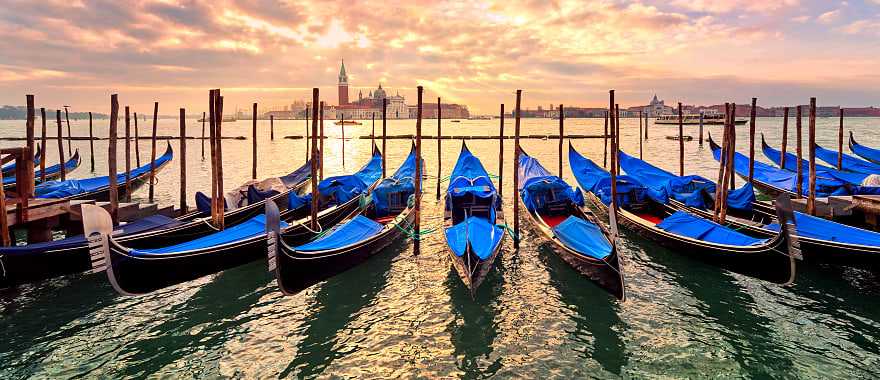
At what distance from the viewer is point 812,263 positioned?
880 cm

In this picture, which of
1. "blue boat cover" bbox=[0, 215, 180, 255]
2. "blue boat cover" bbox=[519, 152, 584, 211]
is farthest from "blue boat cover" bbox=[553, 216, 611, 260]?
"blue boat cover" bbox=[0, 215, 180, 255]

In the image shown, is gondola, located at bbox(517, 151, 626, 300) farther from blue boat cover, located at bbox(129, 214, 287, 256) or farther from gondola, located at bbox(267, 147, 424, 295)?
blue boat cover, located at bbox(129, 214, 287, 256)

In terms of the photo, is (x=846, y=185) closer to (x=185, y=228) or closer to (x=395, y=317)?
(x=395, y=317)

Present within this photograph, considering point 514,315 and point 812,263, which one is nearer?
point 514,315

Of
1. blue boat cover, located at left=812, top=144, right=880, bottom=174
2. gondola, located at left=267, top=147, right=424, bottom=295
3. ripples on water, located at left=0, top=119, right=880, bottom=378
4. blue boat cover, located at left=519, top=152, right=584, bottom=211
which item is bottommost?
ripples on water, located at left=0, top=119, right=880, bottom=378

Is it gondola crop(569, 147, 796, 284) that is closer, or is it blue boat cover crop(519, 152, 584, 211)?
gondola crop(569, 147, 796, 284)

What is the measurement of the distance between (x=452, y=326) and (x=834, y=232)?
22.1 feet

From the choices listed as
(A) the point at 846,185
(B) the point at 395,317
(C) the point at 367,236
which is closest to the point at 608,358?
(B) the point at 395,317

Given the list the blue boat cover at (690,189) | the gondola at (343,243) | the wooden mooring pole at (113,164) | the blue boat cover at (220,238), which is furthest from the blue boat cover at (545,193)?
the wooden mooring pole at (113,164)

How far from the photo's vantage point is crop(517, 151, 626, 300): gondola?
711 cm

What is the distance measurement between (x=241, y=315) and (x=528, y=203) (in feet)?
24.2

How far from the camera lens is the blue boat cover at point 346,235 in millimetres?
8180

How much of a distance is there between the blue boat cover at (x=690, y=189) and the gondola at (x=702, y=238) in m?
0.55

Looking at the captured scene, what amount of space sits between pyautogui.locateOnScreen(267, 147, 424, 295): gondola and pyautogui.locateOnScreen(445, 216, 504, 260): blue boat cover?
164 cm
